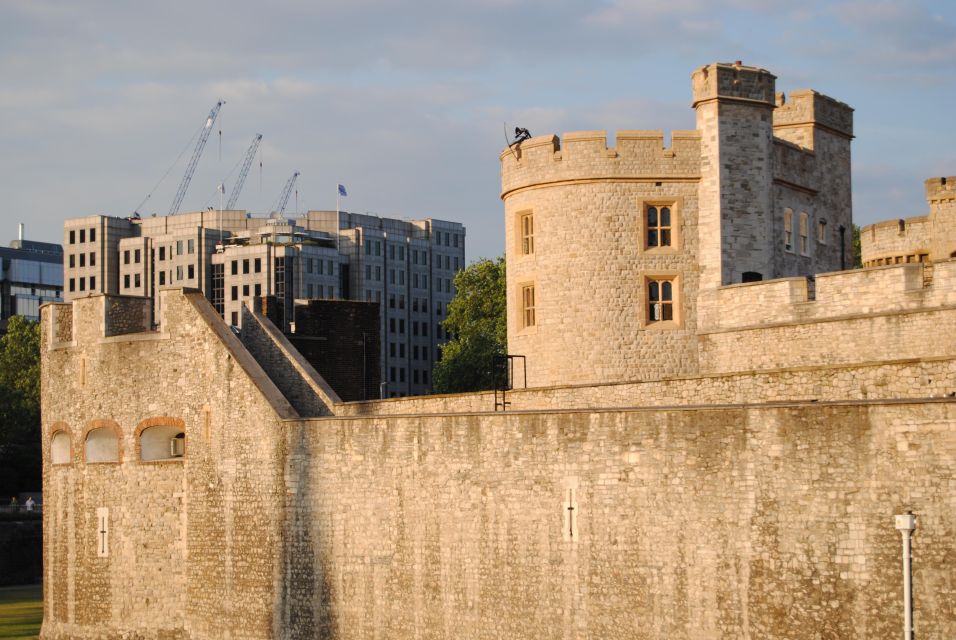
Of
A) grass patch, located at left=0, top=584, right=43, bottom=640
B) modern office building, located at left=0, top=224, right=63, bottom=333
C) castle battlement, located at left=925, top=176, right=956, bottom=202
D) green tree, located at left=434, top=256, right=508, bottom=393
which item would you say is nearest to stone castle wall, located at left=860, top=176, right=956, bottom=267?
castle battlement, located at left=925, top=176, right=956, bottom=202

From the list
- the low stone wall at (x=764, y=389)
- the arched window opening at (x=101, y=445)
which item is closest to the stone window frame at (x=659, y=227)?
the low stone wall at (x=764, y=389)

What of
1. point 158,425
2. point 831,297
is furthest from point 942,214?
point 158,425

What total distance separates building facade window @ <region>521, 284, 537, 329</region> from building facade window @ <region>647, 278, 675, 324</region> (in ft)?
9.95

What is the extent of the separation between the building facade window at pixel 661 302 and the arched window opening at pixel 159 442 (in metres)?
11.4

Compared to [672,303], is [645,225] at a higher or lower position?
higher

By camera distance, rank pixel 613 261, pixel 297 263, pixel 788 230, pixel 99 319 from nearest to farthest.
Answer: pixel 613 261 → pixel 788 230 → pixel 99 319 → pixel 297 263

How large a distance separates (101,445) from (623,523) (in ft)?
55.7

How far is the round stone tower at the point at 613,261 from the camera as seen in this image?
3566 cm

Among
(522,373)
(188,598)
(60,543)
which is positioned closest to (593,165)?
(522,373)

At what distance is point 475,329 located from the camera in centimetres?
8469

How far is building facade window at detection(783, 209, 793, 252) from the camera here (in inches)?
1428

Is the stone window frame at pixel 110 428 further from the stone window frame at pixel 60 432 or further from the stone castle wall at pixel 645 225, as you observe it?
the stone castle wall at pixel 645 225

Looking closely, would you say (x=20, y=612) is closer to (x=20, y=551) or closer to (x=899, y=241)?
(x=20, y=551)

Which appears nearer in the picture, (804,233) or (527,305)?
(804,233)
